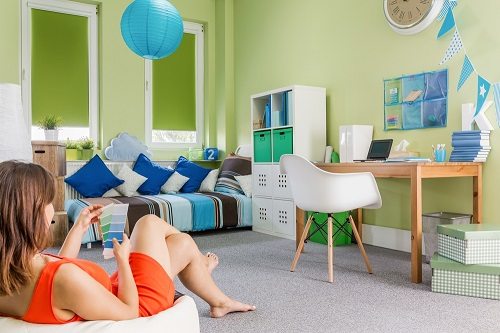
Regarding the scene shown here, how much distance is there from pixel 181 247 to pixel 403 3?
275 cm

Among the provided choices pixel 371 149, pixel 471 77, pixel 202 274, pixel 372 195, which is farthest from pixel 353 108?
pixel 202 274

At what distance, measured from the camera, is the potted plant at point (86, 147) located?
4.91m

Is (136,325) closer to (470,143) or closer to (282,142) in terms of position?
(470,143)

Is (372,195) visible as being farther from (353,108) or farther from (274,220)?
(274,220)

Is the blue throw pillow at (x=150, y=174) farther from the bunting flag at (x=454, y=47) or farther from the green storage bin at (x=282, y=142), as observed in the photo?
the bunting flag at (x=454, y=47)

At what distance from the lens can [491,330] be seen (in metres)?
1.90

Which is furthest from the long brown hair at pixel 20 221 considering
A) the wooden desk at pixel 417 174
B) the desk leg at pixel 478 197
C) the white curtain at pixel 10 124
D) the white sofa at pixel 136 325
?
the desk leg at pixel 478 197

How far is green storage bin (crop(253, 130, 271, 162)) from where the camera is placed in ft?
14.5

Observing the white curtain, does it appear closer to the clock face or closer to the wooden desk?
the wooden desk

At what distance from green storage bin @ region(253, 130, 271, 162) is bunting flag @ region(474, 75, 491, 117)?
6.22 ft

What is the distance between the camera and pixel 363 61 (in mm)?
3938

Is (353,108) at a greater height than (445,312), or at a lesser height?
greater

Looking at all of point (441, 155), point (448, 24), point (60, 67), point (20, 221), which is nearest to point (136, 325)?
point (20, 221)

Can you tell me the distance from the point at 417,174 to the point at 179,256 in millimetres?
1595
